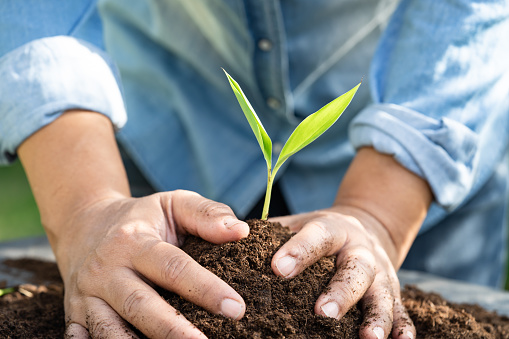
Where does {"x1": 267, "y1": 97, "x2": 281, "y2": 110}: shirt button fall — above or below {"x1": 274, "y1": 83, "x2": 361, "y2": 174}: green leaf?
below

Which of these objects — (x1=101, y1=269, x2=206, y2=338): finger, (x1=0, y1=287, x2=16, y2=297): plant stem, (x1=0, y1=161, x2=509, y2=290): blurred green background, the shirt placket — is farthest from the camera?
(x1=0, y1=161, x2=509, y2=290): blurred green background

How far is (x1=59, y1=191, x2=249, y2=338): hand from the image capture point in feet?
2.87

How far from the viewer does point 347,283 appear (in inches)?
38.2

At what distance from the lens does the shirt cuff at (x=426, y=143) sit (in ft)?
4.10

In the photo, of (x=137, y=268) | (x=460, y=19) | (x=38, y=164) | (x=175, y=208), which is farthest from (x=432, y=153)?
(x=38, y=164)

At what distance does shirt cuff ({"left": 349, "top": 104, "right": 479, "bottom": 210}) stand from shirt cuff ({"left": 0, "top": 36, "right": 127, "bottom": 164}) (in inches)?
28.2

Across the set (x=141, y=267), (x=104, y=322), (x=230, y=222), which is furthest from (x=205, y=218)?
(x=104, y=322)

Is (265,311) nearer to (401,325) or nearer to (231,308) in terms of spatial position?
Answer: (231,308)

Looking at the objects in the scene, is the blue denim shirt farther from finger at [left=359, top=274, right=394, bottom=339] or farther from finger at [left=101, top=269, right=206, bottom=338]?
finger at [left=101, top=269, right=206, bottom=338]

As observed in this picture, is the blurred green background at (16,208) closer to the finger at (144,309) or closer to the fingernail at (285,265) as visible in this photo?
the finger at (144,309)

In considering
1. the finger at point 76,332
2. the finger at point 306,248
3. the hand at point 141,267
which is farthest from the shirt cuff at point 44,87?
the finger at point 306,248

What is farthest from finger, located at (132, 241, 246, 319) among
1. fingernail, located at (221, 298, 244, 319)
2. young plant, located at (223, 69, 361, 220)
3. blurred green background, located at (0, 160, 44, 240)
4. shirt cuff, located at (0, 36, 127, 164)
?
blurred green background, located at (0, 160, 44, 240)

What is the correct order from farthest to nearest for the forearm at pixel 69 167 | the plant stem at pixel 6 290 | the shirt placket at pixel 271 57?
the shirt placket at pixel 271 57
the plant stem at pixel 6 290
the forearm at pixel 69 167

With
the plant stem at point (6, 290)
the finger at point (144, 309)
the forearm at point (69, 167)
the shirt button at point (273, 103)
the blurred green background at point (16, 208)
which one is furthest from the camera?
the blurred green background at point (16, 208)
